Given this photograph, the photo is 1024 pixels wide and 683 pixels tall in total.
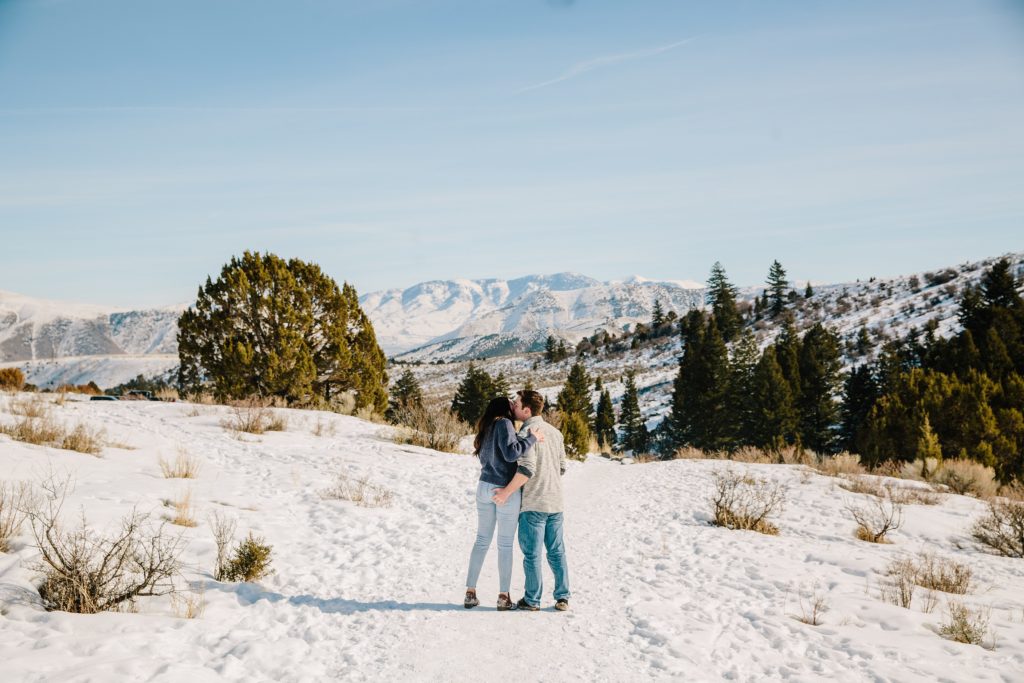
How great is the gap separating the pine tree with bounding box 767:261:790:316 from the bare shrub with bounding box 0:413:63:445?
3715 inches

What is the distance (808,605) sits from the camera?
640cm

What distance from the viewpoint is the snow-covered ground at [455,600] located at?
4.44 meters

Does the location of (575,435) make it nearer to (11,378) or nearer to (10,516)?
(10,516)

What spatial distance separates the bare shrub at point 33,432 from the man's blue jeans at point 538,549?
28.9 feet

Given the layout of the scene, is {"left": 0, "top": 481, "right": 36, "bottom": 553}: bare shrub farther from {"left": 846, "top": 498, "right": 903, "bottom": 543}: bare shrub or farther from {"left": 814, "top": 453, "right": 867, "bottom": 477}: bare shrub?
{"left": 814, "top": 453, "right": 867, "bottom": 477}: bare shrub

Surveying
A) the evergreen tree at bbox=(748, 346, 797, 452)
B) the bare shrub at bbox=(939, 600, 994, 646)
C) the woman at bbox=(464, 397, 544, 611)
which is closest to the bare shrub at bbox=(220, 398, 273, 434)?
the woman at bbox=(464, 397, 544, 611)

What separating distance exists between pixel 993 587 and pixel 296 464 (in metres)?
11.2

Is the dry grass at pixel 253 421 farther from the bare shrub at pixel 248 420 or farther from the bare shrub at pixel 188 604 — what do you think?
the bare shrub at pixel 188 604

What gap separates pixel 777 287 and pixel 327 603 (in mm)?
99070

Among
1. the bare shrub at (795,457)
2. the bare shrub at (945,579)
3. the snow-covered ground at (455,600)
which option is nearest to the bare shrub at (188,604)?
the snow-covered ground at (455,600)

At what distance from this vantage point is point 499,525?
18.3 ft

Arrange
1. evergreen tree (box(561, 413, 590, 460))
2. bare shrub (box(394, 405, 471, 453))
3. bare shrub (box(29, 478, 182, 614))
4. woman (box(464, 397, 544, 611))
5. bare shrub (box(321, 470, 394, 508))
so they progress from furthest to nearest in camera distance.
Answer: evergreen tree (box(561, 413, 590, 460)), bare shrub (box(394, 405, 471, 453)), bare shrub (box(321, 470, 394, 508)), woman (box(464, 397, 544, 611)), bare shrub (box(29, 478, 182, 614))

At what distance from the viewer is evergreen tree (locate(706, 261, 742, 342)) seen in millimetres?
79812

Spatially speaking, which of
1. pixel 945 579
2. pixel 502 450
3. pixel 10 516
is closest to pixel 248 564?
pixel 10 516
